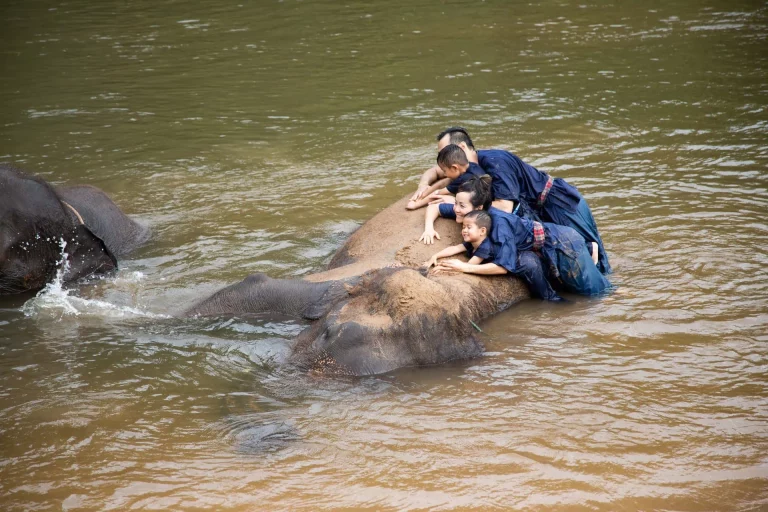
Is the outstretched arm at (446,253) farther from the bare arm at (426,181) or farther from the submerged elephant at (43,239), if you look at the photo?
the submerged elephant at (43,239)

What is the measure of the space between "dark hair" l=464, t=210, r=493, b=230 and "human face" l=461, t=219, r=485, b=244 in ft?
0.07

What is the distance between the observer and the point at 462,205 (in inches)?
260

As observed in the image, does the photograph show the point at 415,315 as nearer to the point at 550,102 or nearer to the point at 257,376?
the point at 257,376

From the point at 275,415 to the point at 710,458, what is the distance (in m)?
2.41

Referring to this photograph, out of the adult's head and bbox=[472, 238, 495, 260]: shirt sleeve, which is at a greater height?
the adult's head

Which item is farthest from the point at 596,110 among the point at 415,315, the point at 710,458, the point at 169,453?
the point at 169,453

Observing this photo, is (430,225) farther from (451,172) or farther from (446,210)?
(451,172)

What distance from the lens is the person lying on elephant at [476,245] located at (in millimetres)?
6367

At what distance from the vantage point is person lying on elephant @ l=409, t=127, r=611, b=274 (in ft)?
23.1

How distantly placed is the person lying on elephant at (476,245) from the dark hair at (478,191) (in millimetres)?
169

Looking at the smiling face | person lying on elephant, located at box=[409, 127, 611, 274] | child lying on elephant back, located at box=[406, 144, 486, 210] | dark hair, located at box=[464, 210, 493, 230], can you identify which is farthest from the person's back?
dark hair, located at box=[464, 210, 493, 230]

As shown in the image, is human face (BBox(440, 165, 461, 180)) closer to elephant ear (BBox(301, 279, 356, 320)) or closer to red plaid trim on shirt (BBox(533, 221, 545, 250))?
red plaid trim on shirt (BBox(533, 221, 545, 250))

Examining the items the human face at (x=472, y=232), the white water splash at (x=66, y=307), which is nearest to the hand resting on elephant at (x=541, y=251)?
the human face at (x=472, y=232)

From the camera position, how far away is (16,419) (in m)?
5.19
